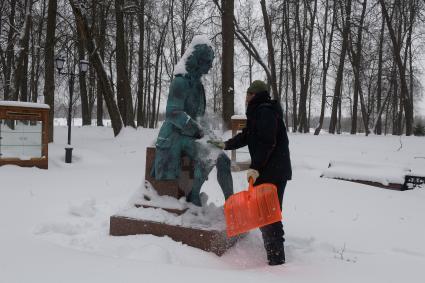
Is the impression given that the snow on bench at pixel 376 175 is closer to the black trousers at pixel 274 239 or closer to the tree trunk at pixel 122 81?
the black trousers at pixel 274 239

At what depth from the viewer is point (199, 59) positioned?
4547 millimetres

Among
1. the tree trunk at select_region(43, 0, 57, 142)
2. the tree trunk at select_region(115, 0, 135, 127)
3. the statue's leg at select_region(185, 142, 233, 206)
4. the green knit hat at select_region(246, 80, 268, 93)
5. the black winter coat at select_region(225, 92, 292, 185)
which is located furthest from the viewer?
the tree trunk at select_region(115, 0, 135, 127)

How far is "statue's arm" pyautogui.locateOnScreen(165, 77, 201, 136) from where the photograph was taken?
4.43m

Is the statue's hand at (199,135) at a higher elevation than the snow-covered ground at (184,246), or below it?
higher

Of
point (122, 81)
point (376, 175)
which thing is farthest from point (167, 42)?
point (376, 175)

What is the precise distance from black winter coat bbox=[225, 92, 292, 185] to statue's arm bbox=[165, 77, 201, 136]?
2.21 feet

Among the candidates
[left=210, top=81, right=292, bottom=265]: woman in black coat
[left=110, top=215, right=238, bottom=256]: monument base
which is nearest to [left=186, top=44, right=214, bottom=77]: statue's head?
[left=210, top=81, right=292, bottom=265]: woman in black coat

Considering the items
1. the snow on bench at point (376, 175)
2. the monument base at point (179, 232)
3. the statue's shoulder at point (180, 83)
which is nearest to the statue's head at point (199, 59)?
the statue's shoulder at point (180, 83)

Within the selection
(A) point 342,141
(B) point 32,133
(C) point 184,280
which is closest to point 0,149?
(B) point 32,133

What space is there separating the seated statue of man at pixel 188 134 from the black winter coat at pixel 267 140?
60 cm

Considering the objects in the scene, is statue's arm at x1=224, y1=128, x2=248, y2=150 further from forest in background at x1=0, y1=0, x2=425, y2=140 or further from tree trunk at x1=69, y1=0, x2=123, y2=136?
tree trunk at x1=69, y1=0, x2=123, y2=136

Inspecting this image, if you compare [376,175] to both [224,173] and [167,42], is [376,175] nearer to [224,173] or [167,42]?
[224,173]

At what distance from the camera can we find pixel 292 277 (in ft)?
11.6

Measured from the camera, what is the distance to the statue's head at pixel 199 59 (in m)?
4.52
